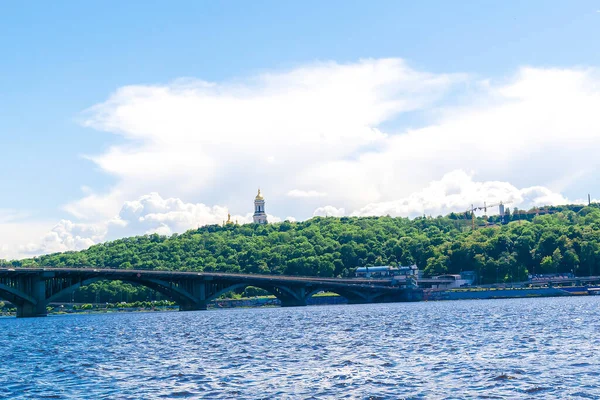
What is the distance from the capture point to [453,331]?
231ft

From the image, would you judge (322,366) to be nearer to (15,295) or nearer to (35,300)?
(15,295)

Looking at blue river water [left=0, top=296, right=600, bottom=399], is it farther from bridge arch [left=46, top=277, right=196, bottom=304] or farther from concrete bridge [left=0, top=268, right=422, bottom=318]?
bridge arch [left=46, top=277, right=196, bottom=304]

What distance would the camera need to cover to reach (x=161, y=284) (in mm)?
155000

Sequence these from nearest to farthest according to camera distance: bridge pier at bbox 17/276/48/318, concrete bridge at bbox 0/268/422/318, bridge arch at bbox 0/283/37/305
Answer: bridge arch at bbox 0/283/37/305 < concrete bridge at bbox 0/268/422/318 < bridge pier at bbox 17/276/48/318

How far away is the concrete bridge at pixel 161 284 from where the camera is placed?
132m

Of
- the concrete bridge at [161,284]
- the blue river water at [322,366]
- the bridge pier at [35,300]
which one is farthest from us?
the bridge pier at [35,300]

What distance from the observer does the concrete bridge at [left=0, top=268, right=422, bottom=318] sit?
132 metres

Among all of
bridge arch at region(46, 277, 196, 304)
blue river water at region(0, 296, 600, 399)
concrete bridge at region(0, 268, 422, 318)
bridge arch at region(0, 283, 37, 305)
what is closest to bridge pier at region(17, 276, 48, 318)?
concrete bridge at region(0, 268, 422, 318)

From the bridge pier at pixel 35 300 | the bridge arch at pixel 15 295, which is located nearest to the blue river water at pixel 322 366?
the bridge arch at pixel 15 295

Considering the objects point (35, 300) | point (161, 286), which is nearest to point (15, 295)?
point (35, 300)

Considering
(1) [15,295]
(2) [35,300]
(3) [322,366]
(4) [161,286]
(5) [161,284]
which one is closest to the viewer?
(3) [322,366]

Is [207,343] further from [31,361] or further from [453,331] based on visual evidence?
[453,331]

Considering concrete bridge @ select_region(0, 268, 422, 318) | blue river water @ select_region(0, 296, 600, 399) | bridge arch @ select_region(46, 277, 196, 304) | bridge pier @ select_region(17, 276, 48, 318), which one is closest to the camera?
blue river water @ select_region(0, 296, 600, 399)

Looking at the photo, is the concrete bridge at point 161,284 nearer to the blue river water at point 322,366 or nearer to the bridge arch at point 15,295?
the bridge arch at point 15,295
